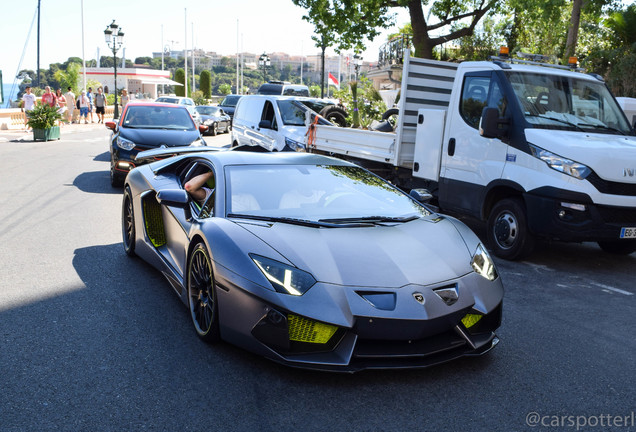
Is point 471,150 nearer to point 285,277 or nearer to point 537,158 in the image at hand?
point 537,158

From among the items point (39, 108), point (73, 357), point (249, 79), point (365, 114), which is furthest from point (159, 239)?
point (249, 79)

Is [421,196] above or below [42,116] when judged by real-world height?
above

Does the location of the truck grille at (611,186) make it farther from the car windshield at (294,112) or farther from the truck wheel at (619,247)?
Result: the car windshield at (294,112)

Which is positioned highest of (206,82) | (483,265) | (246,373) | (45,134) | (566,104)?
(566,104)

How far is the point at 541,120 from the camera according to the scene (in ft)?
23.2

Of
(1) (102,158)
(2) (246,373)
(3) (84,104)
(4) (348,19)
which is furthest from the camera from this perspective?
(3) (84,104)

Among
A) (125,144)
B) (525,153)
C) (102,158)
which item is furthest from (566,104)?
(102,158)

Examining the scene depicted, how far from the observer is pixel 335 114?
13383 mm

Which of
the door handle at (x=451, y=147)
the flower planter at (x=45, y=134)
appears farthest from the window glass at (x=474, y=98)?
the flower planter at (x=45, y=134)

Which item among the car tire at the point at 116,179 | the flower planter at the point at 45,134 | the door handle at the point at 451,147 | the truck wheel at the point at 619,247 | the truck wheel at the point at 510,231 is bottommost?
the flower planter at the point at 45,134

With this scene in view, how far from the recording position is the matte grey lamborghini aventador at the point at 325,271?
346 cm

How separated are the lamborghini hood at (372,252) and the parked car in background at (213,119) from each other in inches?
968

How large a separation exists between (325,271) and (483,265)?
1160 millimetres

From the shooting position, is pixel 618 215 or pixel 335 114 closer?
pixel 618 215
